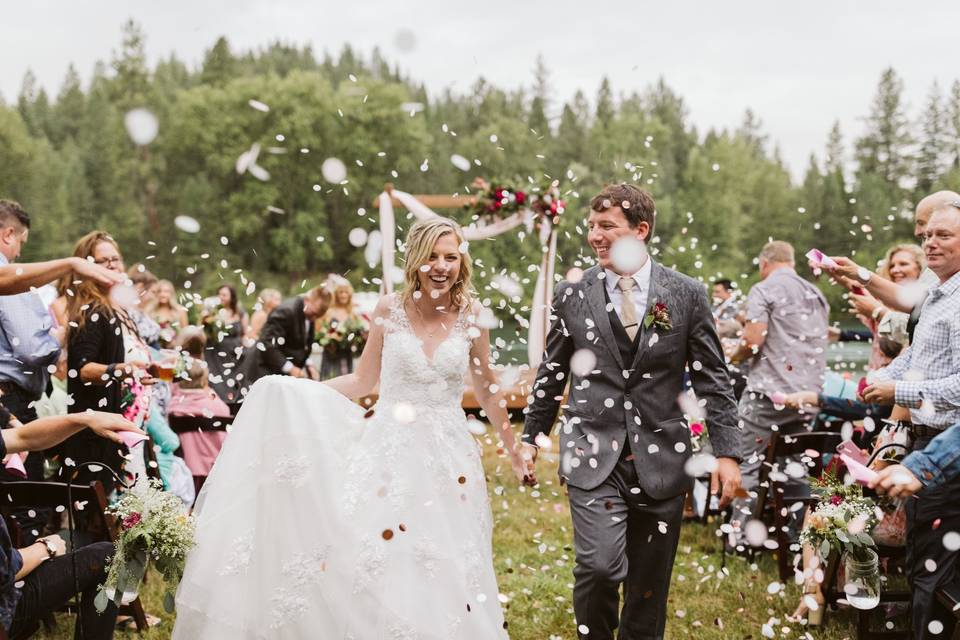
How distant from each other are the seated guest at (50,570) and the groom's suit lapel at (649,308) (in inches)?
83.0

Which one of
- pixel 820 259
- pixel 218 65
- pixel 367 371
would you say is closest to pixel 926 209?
pixel 820 259

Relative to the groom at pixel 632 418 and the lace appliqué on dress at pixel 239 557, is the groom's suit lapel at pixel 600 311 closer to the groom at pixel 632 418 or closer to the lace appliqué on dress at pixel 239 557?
the groom at pixel 632 418

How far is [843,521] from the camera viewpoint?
3455 millimetres

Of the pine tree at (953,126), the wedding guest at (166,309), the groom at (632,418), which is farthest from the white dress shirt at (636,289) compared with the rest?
the pine tree at (953,126)

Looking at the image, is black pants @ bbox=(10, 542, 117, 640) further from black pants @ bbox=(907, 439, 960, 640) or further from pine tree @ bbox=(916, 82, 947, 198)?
pine tree @ bbox=(916, 82, 947, 198)

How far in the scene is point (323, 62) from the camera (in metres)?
72.4

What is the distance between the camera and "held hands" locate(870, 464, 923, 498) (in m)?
3.14

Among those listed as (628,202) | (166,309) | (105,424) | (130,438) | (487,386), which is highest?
(628,202)

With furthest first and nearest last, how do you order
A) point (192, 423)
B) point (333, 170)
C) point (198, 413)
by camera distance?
point (333, 170), point (198, 413), point (192, 423)

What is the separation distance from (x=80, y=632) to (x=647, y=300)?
2.81 m

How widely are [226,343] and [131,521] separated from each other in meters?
7.00

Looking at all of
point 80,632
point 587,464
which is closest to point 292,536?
point 80,632

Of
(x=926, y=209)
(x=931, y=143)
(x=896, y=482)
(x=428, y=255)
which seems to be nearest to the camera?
(x=896, y=482)

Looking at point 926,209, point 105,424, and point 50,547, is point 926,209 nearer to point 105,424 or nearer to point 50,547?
point 105,424
